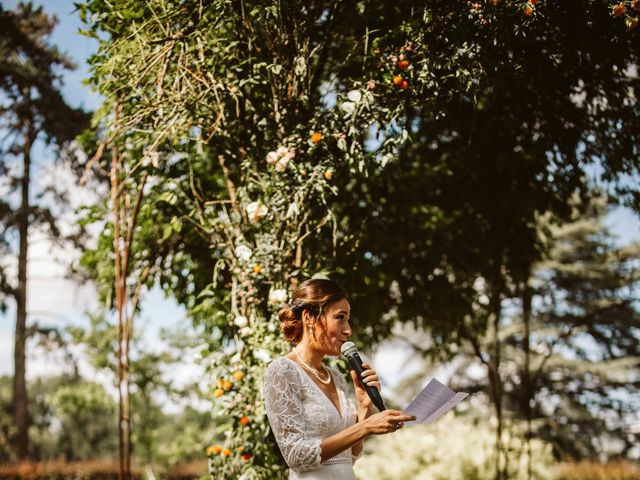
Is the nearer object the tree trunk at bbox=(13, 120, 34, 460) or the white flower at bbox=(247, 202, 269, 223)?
the white flower at bbox=(247, 202, 269, 223)

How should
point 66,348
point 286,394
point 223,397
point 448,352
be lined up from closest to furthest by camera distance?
point 286,394, point 223,397, point 448,352, point 66,348

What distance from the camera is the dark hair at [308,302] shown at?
2307 mm

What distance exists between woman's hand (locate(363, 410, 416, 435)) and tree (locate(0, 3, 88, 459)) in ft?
38.3

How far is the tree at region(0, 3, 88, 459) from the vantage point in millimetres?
12008

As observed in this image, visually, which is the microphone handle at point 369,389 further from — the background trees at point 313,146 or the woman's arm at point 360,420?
the background trees at point 313,146

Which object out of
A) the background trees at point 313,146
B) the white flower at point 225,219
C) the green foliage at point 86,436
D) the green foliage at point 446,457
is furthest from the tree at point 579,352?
the green foliage at point 86,436

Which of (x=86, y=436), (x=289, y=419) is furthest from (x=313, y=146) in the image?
(x=86, y=436)

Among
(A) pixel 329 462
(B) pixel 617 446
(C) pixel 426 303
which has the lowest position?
(B) pixel 617 446

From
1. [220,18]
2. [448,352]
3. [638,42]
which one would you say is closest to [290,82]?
[220,18]

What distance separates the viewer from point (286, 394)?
84.2 inches

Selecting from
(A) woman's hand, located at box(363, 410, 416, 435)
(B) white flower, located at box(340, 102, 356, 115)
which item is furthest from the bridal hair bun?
(B) white flower, located at box(340, 102, 356, 115)

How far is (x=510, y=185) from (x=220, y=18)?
3451 millimetres

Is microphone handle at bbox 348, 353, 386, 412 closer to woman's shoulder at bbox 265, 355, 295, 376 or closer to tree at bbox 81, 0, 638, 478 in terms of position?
woman's shoulder at bbox 265, 355, 295, 376

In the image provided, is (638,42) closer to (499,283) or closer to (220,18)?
(220,18)
